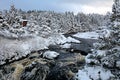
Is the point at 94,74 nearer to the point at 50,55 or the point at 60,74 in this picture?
the point at 60,74

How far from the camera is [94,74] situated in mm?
16703

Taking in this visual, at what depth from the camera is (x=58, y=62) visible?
2123cm

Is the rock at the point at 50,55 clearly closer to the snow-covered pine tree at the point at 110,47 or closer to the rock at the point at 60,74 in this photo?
the rock at the point at 60,74

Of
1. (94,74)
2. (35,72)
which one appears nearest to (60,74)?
(35,72)

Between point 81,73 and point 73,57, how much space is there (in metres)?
5.24

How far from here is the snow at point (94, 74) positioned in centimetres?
1606

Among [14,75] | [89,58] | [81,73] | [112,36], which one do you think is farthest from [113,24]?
[14,75]

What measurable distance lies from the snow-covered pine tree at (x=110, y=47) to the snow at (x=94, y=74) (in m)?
0.37

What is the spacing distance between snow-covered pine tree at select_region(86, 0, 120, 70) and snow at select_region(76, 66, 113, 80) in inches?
14.6

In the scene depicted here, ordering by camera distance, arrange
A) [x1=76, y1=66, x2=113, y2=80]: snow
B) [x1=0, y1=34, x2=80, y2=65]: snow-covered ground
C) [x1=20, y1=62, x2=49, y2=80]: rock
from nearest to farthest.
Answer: [x1=76, y1=66, x2=113, y2=80]: snow < [x1=20, y1=62, x2=49, y2=80]: rock < [x1=0, y1=34, x2=80, y2=65]: snow-covered ground

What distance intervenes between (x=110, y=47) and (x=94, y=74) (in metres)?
1.83

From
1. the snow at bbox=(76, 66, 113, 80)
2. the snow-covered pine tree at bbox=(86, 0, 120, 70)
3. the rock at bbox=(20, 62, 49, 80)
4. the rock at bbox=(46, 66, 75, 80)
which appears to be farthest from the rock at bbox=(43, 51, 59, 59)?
the snow-covered pine tree at bbox=(86, 0, 120, 70)

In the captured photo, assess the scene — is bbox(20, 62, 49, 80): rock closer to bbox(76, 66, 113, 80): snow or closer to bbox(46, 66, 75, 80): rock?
bbox(46, 66, 75, 80): rock

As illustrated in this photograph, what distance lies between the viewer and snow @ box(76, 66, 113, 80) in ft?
52.7
